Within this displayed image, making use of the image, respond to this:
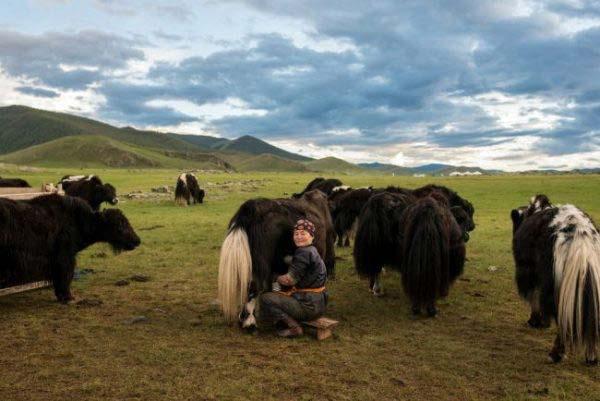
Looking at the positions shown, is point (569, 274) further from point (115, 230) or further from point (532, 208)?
point (115, 230)

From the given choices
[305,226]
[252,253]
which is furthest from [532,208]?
[252,253]

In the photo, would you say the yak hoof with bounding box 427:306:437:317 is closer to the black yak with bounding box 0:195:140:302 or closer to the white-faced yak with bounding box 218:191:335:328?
the white-faced yak with bounding box 218:191:335:328

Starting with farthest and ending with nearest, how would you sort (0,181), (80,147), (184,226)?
(80,147) < (184,226) < (0,181)

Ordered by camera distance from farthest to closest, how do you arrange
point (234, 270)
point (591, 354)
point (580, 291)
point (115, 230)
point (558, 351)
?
point (115, 230)
point (234, 270)
point (558, 351)
point (591, 354)
point (580, 291)

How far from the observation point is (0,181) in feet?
46.7

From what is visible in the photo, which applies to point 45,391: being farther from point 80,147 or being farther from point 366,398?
point 80,147

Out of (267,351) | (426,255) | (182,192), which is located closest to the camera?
(267,351)

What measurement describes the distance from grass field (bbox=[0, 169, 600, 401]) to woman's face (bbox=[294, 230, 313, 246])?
3.96ft

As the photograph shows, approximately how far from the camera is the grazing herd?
504cm

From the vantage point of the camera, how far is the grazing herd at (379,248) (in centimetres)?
504

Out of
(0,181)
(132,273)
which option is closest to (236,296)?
(132,273)

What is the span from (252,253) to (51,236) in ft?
11.2

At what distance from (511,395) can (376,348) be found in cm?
162

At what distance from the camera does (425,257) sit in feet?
22.2
